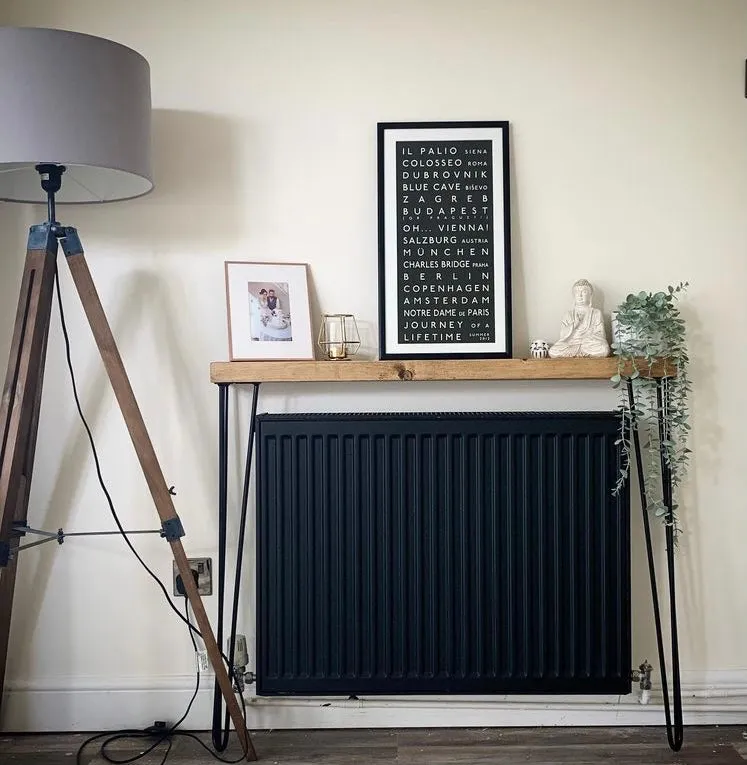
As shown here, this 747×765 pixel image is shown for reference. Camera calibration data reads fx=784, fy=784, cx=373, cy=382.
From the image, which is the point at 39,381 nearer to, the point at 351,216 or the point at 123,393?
the point at 123,393

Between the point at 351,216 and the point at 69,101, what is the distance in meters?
0.82

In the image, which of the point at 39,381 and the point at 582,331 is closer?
the point at 39,381

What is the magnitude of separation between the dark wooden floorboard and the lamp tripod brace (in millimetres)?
240

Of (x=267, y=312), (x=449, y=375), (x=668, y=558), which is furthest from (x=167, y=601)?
(x=668, y=558)

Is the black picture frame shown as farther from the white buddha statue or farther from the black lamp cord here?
the black lamp cord

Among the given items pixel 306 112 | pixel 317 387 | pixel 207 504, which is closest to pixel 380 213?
pixel 306 112

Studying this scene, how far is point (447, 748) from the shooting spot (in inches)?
85.5

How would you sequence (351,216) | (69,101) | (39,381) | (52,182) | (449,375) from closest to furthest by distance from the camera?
(69,101), (52,182), (39,381), (449,375), (351,216)

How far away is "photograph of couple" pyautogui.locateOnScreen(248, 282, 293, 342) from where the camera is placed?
2.20 m

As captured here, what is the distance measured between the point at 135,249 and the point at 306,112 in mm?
636

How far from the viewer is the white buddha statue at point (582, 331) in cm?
217

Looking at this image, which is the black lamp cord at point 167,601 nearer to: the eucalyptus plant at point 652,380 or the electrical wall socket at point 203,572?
the electrical wall socket at point 203,572

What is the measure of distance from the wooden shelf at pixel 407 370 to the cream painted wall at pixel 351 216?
5.6 inches

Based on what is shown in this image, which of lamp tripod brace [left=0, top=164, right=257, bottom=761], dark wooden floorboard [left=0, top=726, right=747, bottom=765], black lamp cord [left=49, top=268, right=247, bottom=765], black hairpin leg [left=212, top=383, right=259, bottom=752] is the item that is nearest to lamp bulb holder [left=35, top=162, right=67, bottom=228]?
A: lamp tripod brace [left=0, top=164, right=257, bottom=761]
